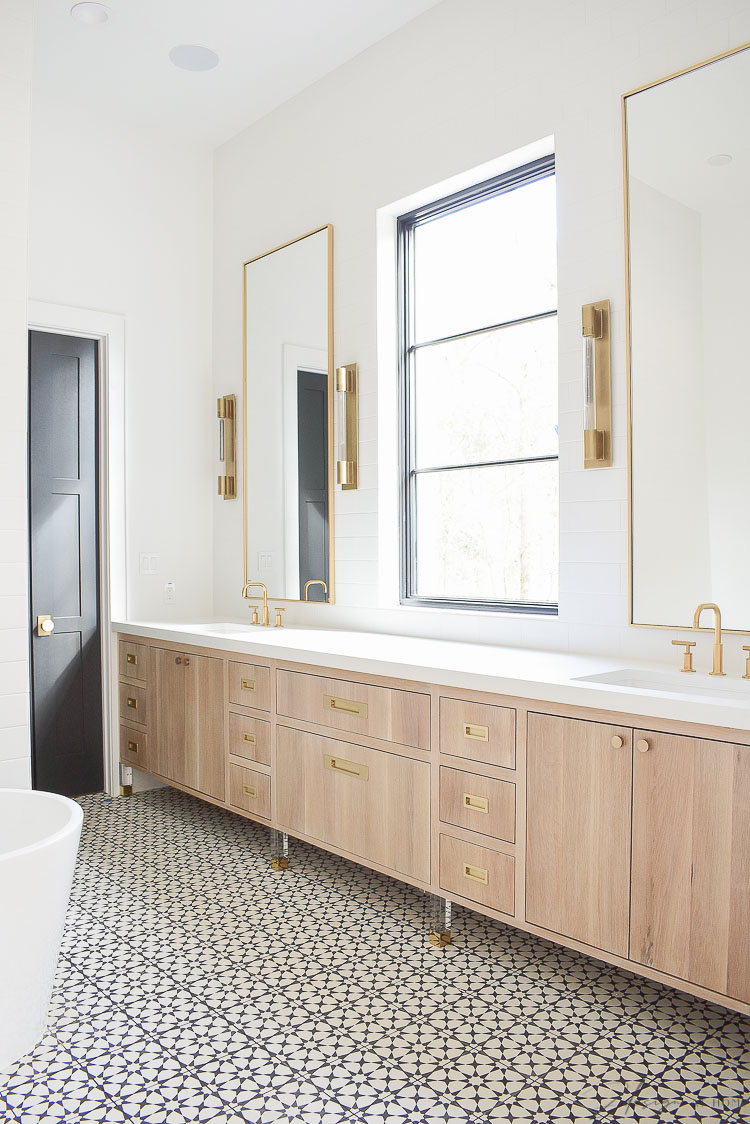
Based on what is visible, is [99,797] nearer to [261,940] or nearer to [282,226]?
[261,940]

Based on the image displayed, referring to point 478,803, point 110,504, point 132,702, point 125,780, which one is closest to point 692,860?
point 478,803

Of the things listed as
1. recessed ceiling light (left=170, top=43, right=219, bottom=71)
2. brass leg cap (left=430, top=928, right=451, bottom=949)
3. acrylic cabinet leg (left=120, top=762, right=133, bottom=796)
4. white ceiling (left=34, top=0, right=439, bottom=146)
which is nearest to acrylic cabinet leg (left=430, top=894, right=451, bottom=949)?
brass leg cap (left=430, top=928, right=451, bottom=949)

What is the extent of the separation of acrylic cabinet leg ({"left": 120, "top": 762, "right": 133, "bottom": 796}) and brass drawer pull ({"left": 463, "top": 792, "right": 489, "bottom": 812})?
7.57 feet

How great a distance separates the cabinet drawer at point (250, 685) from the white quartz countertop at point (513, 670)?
2.7 inches

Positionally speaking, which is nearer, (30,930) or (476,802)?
(30,930)

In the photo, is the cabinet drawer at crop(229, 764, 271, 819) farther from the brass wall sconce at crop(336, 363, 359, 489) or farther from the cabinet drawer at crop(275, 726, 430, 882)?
the brass wall sconce at crop(336, 363, 359, 489)

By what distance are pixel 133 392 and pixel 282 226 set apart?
3.58 feet

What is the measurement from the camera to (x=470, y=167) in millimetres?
3146

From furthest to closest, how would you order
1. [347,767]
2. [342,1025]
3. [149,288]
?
[149,288] → [347,767] → [342,1025]

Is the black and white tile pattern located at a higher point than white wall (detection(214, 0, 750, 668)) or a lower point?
lower

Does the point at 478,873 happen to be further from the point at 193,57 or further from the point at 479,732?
the point at 193,57

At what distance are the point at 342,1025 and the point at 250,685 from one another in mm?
1393

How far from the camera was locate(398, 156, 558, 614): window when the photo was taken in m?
3.10

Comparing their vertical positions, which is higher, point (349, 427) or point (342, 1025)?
point (349, 427)
